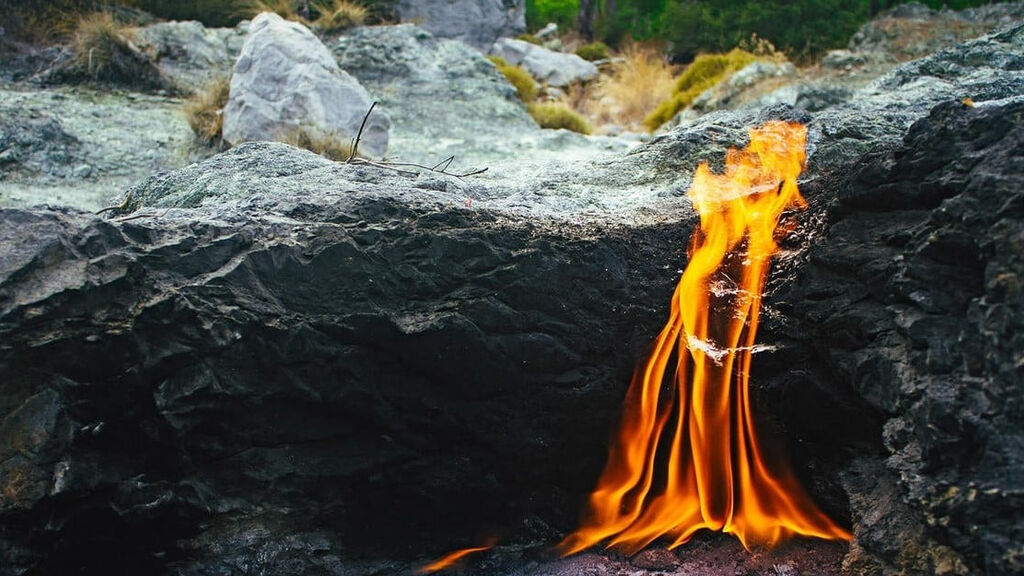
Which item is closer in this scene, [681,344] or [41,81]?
[681,344]

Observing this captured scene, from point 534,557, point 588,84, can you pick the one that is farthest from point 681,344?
point 588,84

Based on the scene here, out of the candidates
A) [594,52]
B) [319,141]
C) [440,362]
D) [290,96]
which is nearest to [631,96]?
[594,52]

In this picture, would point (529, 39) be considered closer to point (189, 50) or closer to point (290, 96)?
point (189, 50)

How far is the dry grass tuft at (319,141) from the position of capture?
8.30 meters

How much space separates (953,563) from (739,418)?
1222mm

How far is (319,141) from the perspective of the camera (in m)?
8.35

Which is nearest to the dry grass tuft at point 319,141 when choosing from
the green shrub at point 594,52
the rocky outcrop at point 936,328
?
the rocky outcrop at point 936,328

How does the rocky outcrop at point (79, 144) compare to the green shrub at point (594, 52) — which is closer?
the rocky outcrop at point (79, 144)

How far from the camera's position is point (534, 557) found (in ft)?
12.4

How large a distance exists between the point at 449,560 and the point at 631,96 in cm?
1185

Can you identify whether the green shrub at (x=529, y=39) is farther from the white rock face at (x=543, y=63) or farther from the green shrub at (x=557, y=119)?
the green shrub at (x=557, y=119)

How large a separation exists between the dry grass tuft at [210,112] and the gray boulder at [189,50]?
1.24 meters

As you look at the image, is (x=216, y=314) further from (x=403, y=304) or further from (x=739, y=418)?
(x=739, y=418)

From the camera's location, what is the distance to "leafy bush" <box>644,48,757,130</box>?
13.0 m
